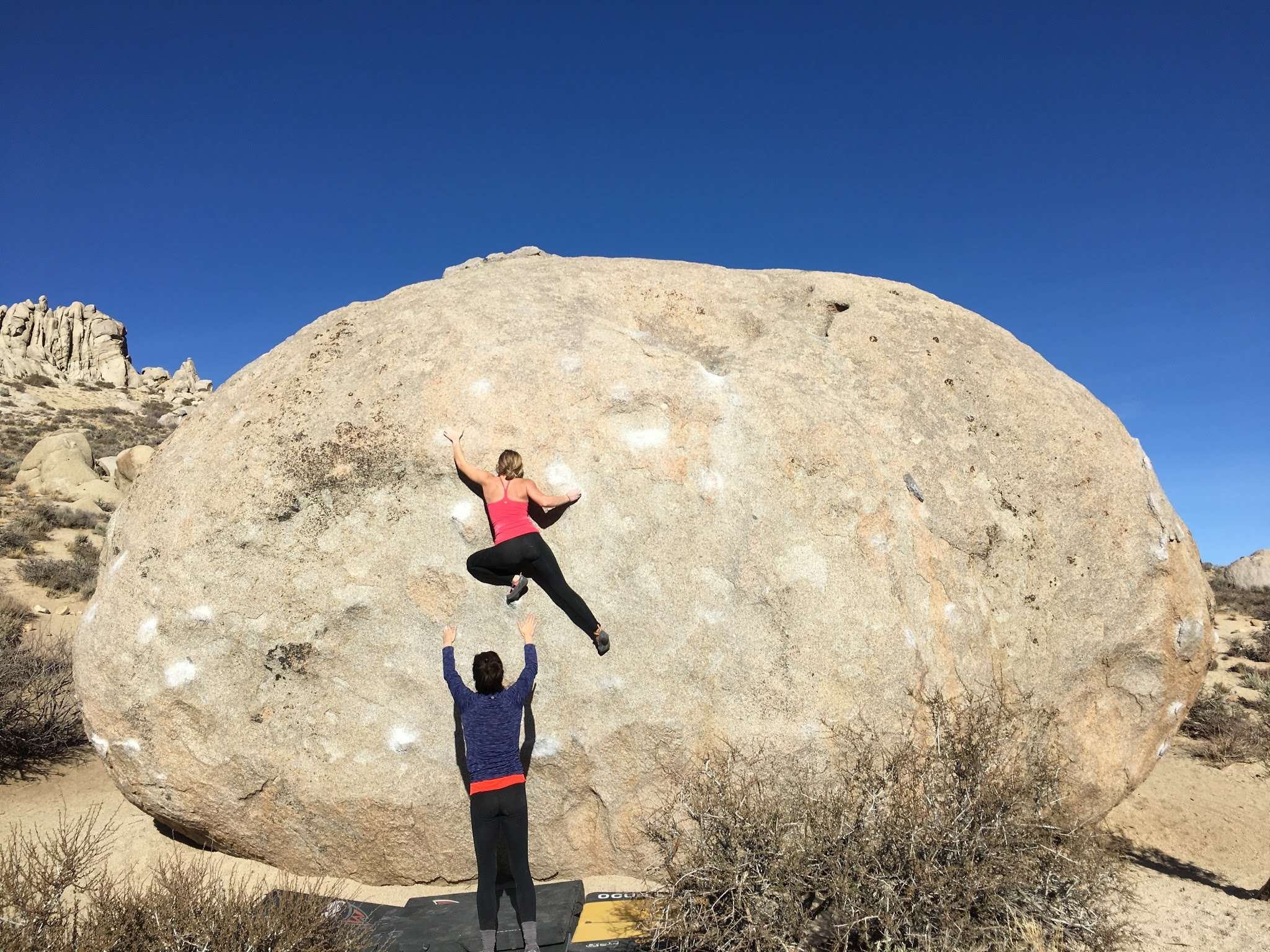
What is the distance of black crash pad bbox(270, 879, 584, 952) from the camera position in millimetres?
3889

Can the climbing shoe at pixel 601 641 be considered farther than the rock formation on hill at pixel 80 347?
No

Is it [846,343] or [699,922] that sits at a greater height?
[846,343]

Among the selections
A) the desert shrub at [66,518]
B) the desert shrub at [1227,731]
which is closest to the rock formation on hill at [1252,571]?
the desert shrub at [1227,731]

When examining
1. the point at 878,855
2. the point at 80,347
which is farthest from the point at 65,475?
the point at 80,347

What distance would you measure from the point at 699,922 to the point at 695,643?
137cm

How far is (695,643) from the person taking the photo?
4414 mm

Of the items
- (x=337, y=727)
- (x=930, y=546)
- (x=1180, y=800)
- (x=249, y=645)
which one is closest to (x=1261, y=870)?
(x=1180, y=800)

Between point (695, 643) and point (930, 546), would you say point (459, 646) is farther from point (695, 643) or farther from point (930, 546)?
point (930, 546)

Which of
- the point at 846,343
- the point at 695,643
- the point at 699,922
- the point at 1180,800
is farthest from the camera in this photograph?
the point at 1180,800

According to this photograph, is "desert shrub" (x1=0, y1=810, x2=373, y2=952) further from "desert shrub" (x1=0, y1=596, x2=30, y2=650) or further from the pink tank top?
"desert shrub" (x1=0, y1=596, x2=30, y2=650)

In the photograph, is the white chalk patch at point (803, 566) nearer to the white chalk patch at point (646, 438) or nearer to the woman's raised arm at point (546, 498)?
the white chalk patch at point (646, 438)

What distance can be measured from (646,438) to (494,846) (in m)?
2.37

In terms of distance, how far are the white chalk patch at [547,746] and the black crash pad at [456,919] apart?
27.0 inches

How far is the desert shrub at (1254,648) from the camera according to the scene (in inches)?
461
